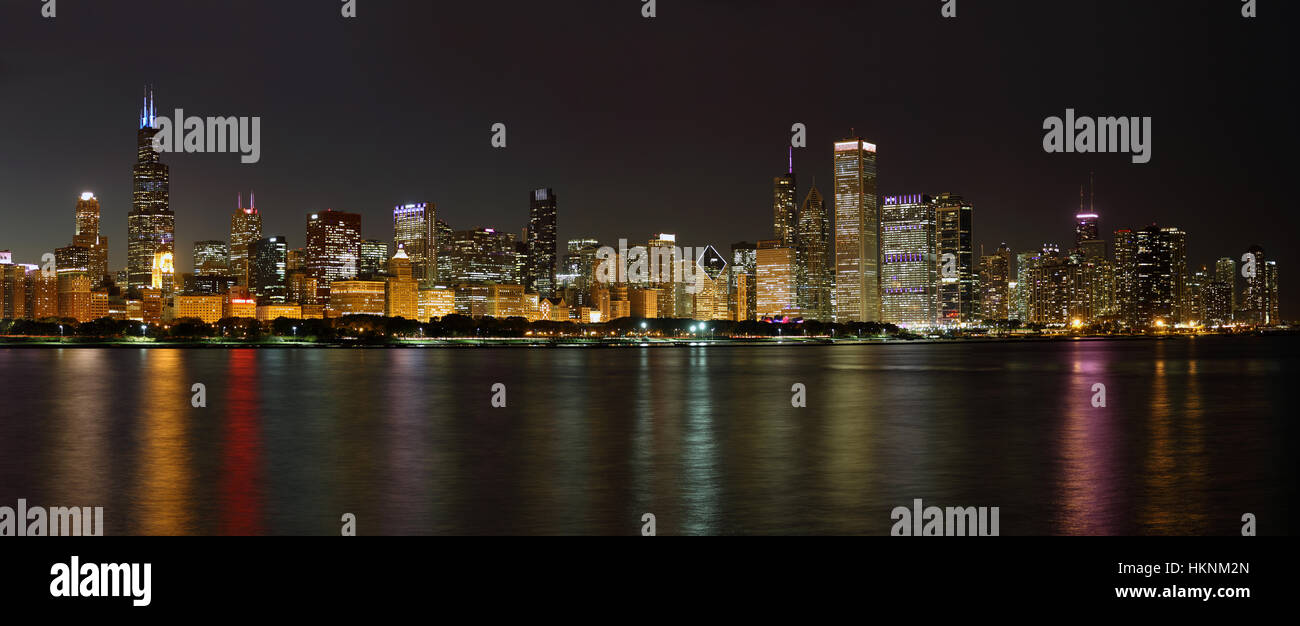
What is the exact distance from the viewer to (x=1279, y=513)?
859 inches

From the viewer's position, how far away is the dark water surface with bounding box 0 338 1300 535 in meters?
20.9

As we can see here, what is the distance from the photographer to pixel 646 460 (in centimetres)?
3052

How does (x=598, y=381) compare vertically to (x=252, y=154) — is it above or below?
below

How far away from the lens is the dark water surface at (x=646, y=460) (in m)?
20.9

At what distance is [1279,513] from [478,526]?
17682 millimetres

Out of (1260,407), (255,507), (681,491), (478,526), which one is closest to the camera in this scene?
(478,526)
